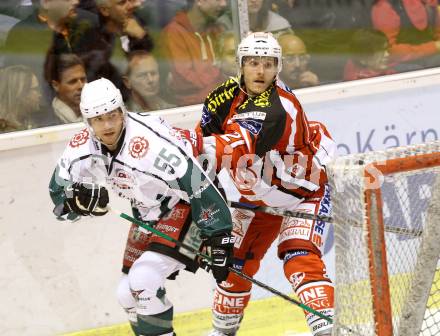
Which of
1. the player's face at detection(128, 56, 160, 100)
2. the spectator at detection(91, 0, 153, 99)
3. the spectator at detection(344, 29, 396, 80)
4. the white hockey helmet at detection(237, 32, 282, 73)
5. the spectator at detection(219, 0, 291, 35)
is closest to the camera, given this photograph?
the white hockey helmet at detection(237, 32, 282, 73)

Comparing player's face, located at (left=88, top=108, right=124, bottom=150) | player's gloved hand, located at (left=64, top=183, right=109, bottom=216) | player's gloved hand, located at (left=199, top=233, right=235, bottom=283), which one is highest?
player's face, located at (left=88, top=108, right=124, bottom=150)

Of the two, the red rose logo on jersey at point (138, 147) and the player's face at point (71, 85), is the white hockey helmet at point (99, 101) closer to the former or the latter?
the red rose logo on jersey at point (138, 147)

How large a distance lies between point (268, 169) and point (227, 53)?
1194 millimetres

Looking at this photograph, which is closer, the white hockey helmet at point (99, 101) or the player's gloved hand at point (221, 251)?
the white hockey helmet at point (99, 101)

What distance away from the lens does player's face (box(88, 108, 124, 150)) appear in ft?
13.5

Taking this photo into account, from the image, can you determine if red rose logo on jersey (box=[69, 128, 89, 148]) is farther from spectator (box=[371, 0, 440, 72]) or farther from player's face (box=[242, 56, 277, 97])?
Result: spectator (box=[371, 0, 440, 72])

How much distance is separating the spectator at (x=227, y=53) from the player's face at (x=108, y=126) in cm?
146

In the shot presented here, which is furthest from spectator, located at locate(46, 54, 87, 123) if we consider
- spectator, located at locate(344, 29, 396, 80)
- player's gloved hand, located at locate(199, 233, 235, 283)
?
spectator, located at locate(344, 29, 396, 80)

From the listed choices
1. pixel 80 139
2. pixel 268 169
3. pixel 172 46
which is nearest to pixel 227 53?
pixel 172 46

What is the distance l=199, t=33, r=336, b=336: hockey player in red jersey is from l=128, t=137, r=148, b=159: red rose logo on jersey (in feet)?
1.22

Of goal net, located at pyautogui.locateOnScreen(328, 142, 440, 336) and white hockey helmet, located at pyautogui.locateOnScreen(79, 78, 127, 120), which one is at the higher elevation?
white hockey helmet, located at pyautogui.locateOnScreen(79, 78, 127, 120)

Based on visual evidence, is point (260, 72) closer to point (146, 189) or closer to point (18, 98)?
point (146, 189)

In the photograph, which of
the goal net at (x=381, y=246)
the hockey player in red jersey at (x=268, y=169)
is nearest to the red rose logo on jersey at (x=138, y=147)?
the hockey player in red jersey at (x=268, y=169)

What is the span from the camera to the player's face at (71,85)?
519cm
